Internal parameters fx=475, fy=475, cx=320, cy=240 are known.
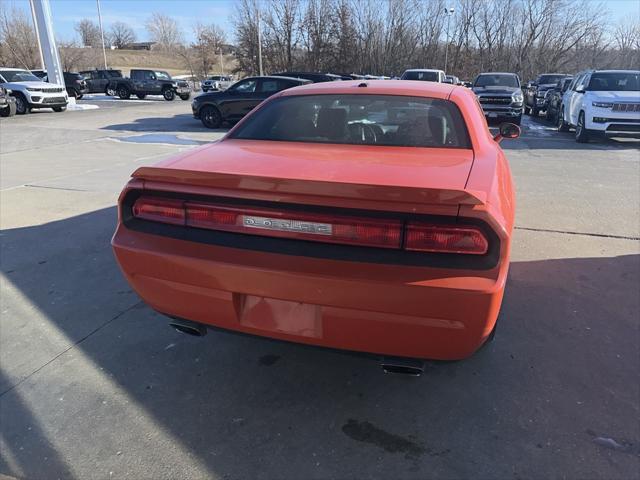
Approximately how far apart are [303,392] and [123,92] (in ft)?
101

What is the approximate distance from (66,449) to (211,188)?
141cm

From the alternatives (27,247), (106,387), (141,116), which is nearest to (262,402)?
(106,387)

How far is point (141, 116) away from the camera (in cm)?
1875

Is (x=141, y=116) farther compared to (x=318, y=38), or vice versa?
(x=318, y=38)

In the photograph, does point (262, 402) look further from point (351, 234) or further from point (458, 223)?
point (458, 223)

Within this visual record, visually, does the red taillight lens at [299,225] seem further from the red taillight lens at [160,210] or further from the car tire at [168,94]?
the car tire at [168,94]

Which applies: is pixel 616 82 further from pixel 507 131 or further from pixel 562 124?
pixel 507 131

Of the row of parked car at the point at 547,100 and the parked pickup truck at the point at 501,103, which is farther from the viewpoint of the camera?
the parked pickup truck at the point at 501,103

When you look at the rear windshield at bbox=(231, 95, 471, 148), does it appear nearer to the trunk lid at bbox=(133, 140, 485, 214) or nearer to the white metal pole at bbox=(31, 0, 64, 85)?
the trunk lid at bbox=(133, 140, 485, 214)

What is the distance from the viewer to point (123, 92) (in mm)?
29266

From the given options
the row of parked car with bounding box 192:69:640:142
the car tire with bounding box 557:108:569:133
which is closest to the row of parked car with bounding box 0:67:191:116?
the row of parked car with bounding box 192:69:640:142

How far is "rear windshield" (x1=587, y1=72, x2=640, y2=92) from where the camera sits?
12081mm

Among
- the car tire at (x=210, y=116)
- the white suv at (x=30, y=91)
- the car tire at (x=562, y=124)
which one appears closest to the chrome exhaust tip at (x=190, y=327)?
the car tire at (x=210, y=116)

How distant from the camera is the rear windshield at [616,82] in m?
12.1
